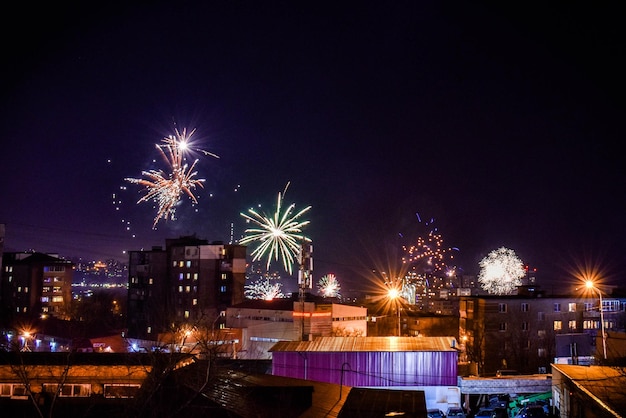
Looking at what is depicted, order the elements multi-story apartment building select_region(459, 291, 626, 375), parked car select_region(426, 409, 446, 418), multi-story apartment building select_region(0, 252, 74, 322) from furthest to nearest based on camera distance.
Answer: multi-story apartment building select_region(0, 252, 74, 322), multi-story apartment building select_region(459, 291, 626, 375), parked car select_region(426, 409, 446, 418)

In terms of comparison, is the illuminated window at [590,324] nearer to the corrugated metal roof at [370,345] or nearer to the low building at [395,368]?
the corrugated metal roof at [370,345]

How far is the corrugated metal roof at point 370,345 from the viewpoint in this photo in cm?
1702

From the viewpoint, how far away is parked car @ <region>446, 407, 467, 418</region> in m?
15.5

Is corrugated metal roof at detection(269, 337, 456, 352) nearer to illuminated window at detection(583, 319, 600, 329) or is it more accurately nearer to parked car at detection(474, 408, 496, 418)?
parked car at detection(474, 408, 496, 418)

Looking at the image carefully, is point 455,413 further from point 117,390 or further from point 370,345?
point 117,390

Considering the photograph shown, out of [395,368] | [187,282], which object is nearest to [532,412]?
[395,368]

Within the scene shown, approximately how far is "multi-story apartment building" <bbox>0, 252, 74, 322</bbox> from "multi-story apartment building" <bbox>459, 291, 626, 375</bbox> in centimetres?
3732

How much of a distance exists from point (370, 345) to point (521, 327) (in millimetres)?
13963

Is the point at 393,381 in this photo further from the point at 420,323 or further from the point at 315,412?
the point at 420,323

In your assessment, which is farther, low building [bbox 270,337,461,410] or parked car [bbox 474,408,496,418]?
low building [bbox 270,337,461,410]

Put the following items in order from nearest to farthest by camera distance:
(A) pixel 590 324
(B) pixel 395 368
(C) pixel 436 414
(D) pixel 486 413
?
(C) pixel 436 414 → (D) pixel 486 413 → (B) pixel 395 368 → (A) pixel 590 324

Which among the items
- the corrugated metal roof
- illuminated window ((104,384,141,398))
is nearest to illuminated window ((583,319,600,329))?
the corrugated metal roof

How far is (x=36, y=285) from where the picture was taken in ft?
165

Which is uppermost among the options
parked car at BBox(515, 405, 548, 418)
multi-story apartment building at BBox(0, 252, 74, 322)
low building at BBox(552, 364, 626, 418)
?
multi-story apartment building at BBox(0, 252, 74, 322)
